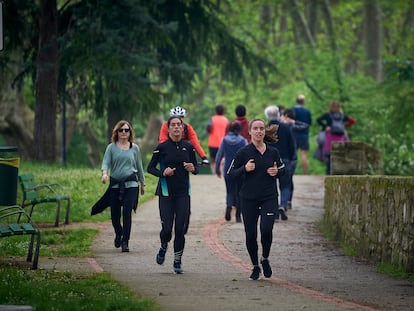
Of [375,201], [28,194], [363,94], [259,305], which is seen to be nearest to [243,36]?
[363,94]

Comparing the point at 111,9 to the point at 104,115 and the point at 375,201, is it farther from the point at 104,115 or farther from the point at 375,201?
the point at 375,201

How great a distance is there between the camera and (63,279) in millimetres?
12430

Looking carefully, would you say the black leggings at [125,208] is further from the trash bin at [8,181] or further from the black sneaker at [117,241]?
the trash bin at [8,181]

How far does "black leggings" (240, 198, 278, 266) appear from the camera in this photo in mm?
13141

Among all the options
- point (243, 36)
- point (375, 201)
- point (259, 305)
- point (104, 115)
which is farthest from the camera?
point (243, 36)

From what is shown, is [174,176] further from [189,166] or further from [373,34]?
[373,34]

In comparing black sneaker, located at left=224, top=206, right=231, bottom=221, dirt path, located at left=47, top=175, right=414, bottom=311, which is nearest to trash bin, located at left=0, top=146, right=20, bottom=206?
dirt path, located at left=47, top=175, right=414, bottom=311

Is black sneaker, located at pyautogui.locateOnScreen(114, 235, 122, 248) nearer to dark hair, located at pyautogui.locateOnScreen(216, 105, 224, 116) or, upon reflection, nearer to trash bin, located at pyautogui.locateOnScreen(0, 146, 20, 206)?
trash bin, located at pyautogui.locateOnScreen(0, 146, 20, 206)

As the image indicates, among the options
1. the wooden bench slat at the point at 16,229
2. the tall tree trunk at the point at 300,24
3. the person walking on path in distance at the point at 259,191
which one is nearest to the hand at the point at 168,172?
the person walking on path in distance at the point at 259,191

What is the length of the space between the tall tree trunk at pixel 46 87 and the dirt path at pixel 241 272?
839 cm

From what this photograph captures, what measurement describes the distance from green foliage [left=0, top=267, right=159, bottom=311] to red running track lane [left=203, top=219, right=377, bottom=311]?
1631 millimetres

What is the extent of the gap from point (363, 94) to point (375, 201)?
22.9m

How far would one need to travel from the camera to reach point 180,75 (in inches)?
1287

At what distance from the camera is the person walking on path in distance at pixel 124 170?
16.2 metres
